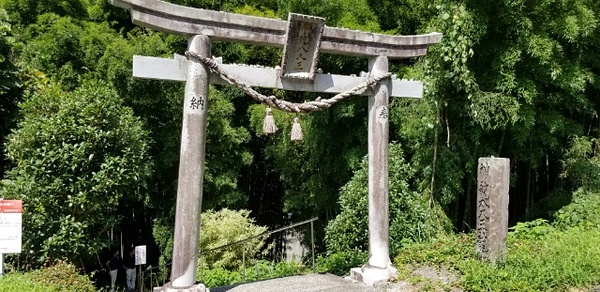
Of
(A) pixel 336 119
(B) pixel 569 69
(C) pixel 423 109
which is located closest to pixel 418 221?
(C) pixel 423 109

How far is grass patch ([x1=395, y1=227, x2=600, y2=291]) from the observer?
15.0ft

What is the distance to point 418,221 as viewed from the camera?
21.6ft

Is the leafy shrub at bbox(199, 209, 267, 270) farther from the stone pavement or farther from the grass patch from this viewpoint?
the grass patch

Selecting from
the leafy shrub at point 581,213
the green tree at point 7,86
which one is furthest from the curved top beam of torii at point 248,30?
the green tree at point 7,86

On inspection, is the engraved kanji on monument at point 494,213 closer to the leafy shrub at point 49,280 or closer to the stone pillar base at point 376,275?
the stone pillar base at point 376,275

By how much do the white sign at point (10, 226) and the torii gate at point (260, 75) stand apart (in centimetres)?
179

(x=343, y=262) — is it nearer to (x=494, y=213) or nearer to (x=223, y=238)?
(x=494, y=213)

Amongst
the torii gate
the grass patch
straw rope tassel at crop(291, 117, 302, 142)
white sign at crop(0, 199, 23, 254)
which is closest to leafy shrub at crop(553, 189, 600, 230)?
the grass patch

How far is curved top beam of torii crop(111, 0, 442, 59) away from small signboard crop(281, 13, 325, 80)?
9cm

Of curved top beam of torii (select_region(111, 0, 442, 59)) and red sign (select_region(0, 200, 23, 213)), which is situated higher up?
curved top beam of torii (select_region(111, 0, 442, 59))

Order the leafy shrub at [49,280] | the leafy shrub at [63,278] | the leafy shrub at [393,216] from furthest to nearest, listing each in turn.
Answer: the leafy shrub at [393,216]
the leafy shrub at [63,278]
the leafy shrub at [49,280]

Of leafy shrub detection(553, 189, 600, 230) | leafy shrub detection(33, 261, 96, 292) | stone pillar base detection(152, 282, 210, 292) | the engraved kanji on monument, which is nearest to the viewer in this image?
stone pillar base detection(152, 282, 210, 292)

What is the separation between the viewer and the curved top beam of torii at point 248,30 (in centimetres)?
419

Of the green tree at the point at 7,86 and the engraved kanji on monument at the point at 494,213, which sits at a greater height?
the green tree at the point at 7,86
